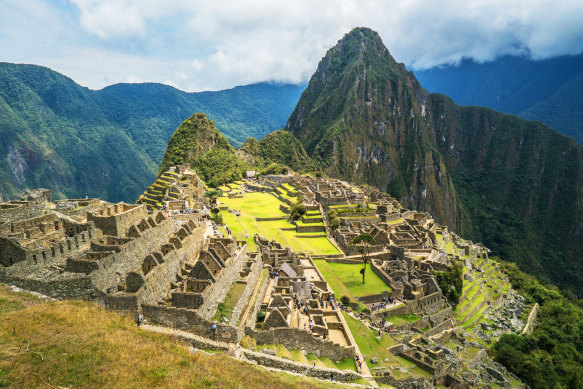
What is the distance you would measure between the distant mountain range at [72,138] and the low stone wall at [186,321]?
212ft

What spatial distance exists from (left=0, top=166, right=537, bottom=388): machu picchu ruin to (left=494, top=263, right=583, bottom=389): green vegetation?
5.66ft

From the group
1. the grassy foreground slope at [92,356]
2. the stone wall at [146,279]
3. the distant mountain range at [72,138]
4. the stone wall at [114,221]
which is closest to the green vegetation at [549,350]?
the grassy foreground slope at [92,356]

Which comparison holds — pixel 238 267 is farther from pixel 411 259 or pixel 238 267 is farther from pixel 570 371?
pixel 570 371

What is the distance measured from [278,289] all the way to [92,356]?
1449 cm

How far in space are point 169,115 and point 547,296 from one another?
5586 inches

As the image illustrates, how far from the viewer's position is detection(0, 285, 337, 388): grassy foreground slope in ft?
35.8

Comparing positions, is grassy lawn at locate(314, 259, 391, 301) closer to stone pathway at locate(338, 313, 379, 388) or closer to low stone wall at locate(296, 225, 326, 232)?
stone pathway at locate(338, 313, 379, 388)

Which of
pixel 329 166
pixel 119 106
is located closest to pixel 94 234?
pixel 119 106

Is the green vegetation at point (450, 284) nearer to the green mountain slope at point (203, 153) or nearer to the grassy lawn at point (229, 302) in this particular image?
the grassy lawn at point (229, 302)

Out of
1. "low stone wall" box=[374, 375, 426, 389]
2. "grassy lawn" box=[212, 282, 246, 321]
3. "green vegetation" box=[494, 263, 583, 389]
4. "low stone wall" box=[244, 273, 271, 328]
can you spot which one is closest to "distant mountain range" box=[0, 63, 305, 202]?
"low stone wall" box=[244, 273, 271, 328]

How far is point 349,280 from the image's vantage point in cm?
3453

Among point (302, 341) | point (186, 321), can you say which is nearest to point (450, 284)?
point (302, 341)

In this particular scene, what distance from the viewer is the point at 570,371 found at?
115 feet

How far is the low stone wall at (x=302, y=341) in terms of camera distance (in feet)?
60.9
